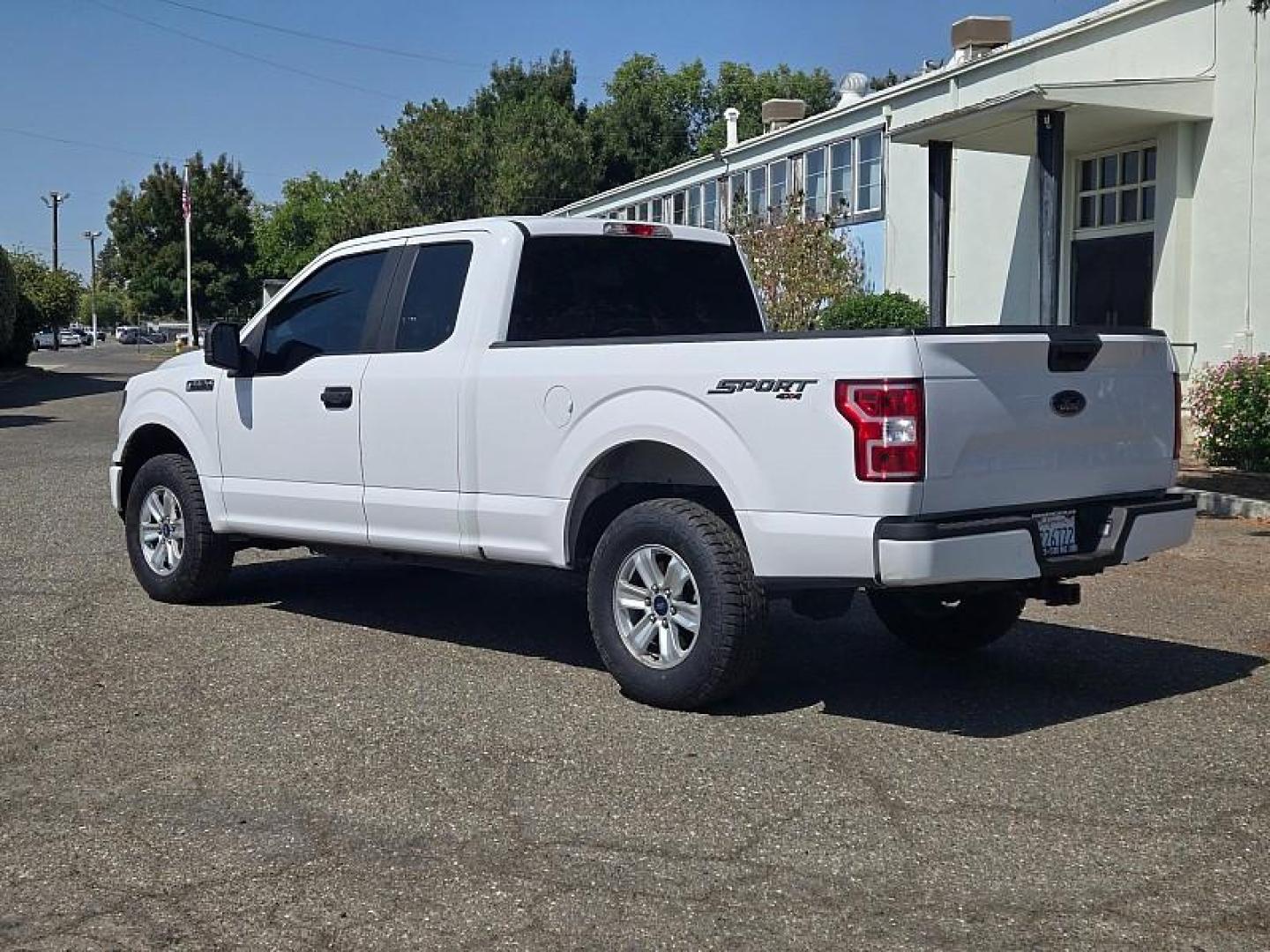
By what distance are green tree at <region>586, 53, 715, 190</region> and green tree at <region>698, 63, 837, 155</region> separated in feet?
2.50

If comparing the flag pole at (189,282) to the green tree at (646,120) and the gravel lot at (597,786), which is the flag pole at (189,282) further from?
the gravel lot at (597,786)

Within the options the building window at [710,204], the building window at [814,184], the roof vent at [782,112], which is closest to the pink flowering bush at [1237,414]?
the building window at [814,184]

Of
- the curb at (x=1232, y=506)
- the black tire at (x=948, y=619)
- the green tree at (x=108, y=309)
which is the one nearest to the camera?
the black tire at (x=948, y=619)

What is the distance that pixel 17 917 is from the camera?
4.05 m

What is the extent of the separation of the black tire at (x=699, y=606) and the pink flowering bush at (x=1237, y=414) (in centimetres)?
979

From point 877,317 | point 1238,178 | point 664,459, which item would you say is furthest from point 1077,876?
point 877,317

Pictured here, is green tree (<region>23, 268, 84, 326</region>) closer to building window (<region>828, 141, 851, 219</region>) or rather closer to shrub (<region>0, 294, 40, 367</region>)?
shrub (<region>0, 294, 40, 367</region>)

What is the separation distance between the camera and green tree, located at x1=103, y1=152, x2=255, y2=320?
69938 mm

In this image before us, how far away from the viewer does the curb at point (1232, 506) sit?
475 inches

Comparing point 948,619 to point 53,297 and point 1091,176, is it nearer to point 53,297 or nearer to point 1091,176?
point 1091,176

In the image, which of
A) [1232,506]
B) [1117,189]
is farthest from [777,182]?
[1232,506]

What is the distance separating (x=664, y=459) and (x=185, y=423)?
335cm

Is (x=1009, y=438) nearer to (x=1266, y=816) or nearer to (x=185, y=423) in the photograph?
(x=1266, y=816)

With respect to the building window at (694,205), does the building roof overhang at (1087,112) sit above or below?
below
